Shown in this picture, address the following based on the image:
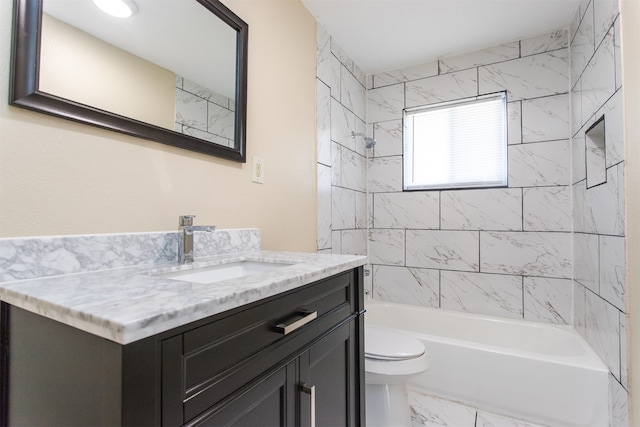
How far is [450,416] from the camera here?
5.87ft

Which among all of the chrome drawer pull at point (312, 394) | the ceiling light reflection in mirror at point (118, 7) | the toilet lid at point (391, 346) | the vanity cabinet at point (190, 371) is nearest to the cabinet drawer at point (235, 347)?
the vanity cabinet at point (190, 371)

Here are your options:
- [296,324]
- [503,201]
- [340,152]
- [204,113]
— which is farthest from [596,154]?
[204,113]

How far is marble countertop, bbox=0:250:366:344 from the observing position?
46 cm

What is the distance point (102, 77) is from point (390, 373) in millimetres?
1566

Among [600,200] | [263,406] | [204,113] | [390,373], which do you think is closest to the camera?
[263,406]

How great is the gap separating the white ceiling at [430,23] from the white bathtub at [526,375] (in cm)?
204

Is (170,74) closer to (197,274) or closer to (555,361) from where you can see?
(197,274)

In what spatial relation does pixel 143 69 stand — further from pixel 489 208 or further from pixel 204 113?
pixel 489 208

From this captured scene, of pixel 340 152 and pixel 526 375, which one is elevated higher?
pixel 340 152

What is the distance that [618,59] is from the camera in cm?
139

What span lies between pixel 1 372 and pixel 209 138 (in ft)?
2.97

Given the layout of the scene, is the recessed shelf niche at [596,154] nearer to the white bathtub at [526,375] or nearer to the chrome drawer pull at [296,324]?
the white bathtub at [526,375]

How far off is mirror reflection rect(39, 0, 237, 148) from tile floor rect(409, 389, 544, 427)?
1.77 metres

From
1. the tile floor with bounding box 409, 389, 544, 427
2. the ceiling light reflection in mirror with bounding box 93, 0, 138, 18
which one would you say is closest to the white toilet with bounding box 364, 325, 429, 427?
the tile floor with bounding box 409, 389, 544, 427
